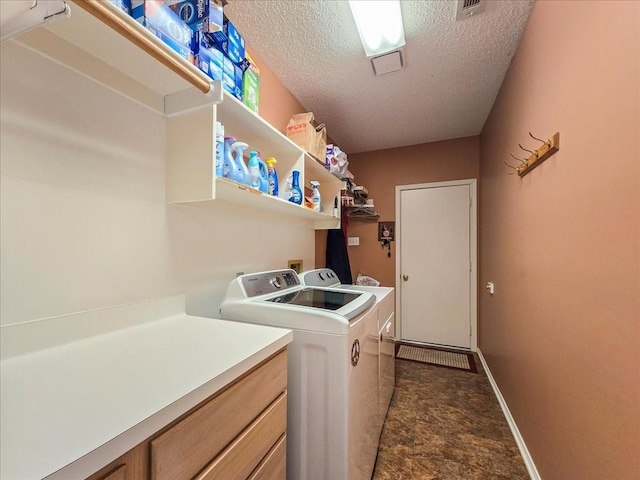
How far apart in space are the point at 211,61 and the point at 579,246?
163 centimetres

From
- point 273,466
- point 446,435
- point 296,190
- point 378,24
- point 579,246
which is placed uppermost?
point 378,24

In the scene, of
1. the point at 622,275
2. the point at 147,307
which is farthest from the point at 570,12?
the point at 147,307

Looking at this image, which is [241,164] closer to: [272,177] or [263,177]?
[263,177]

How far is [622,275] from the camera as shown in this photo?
0.81 meters

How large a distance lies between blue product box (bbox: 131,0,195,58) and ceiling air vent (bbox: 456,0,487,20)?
55.7 inches

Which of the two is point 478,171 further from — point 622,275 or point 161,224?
point 161,224

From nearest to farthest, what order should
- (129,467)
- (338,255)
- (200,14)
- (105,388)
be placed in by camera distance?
(129,467) < (105,388) < (200,14) < (338,255)

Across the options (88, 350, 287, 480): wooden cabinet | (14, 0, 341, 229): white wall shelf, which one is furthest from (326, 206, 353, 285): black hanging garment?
(88, 350, 287, 480): wooden cabinet

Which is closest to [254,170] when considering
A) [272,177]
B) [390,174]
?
[272,177]

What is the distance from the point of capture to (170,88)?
1.09 m

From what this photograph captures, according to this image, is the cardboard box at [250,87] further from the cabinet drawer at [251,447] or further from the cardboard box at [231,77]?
the cabinet drawer at [251,447]

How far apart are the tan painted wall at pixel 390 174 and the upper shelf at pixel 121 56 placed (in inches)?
110

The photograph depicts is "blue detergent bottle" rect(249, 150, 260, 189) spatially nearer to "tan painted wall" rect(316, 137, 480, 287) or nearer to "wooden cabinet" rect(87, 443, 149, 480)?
"wooden cabinet" rect(87, 443, 149, 480)

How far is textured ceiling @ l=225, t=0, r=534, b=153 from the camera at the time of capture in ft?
5.02
